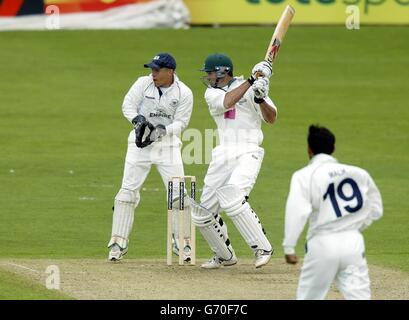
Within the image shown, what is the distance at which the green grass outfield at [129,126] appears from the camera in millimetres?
16719

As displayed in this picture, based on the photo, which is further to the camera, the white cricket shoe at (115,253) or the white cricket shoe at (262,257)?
the white cricket shoe at (115,253)

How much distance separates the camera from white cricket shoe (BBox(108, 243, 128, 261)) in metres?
14.0

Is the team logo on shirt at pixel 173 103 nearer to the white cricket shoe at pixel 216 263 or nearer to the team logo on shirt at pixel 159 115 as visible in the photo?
the team logo on shirt at pixel 159 115

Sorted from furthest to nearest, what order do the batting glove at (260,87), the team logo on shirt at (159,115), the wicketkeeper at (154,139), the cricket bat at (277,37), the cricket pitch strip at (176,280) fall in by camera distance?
the team logo on shirt at (159,115)
the wicketkeeper at (154,139)
the cricket bat at (277,37)
the batting glove at (260,87)
the cricket pitch strip at (176,280)

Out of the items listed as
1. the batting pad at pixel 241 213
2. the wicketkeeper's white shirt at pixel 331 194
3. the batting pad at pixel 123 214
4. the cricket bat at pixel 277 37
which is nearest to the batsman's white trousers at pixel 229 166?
the batting pad at pixel 241 213

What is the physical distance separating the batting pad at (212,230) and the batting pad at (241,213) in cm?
28

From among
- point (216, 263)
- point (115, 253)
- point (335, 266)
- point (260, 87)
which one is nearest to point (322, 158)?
point (335, 266)

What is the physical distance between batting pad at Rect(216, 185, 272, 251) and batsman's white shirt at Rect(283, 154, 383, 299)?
300 centimetres

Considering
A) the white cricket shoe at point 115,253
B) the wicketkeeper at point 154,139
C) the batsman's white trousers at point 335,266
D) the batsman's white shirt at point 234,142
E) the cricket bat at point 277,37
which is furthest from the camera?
the wicketkeeper at point 154,139

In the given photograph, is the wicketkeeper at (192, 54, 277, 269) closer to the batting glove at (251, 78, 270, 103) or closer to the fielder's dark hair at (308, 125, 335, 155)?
the batting glove at (251, 78, 270, 103)

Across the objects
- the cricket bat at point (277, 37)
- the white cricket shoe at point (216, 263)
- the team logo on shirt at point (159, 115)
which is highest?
the cricket bat at point (277, 37)
